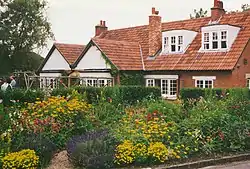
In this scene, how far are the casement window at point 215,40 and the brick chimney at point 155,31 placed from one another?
15.0 feet

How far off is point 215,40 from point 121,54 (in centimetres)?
714

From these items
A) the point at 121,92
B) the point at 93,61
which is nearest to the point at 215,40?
the point at 93,61

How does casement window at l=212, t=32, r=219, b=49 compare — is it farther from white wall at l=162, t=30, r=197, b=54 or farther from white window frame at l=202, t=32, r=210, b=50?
white wall at l=162, t=30, r=197, b=54

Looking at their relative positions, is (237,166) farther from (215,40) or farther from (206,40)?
(206,40)

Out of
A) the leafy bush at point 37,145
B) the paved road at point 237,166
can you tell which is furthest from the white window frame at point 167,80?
the leafy bush at point 37,145

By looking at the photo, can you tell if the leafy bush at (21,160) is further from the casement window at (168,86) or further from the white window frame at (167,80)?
the casement window at (168,86)

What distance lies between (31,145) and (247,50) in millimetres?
20891

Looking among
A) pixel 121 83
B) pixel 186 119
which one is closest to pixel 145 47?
pixel 121 83

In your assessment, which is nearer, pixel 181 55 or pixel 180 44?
pixel 181 55

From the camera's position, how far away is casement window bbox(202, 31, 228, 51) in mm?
28266

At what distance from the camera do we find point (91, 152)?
953 centimetres

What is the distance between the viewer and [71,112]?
442 inches

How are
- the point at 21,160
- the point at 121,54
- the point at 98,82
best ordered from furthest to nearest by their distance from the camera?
the point at 121,54, the point at 98,82, the point at 21,160

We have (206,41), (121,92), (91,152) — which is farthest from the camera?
(206,41)
